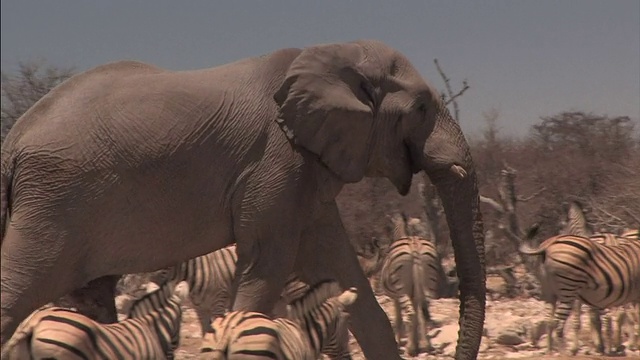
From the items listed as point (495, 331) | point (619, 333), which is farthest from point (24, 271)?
point (619, 333)

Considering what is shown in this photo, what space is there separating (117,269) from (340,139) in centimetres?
142

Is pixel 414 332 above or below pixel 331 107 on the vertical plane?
below

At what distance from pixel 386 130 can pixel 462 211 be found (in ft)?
2.33

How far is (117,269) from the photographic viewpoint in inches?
250

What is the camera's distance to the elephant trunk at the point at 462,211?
22.7ft

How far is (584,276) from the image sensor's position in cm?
932

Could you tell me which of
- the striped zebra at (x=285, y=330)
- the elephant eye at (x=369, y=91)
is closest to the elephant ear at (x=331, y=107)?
the elephant eye at (x=369, y=91)

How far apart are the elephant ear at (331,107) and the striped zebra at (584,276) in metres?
3.16

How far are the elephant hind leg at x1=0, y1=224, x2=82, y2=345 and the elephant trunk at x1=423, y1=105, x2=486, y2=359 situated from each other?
7.24 feet

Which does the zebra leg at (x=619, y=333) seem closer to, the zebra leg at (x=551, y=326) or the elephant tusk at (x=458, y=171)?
the zebra leg at (x=551, y=326)

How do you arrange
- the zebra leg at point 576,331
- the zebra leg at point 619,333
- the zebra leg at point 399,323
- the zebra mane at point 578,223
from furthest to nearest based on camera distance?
the zebra mane at point 578,223 < the zebra leg at point 399,323 < the zebra leg at point 619,333 < the zebra leg at point 576,331

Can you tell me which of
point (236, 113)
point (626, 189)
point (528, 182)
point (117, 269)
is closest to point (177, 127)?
point (236, 113)

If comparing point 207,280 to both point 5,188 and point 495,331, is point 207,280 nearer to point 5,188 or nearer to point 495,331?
point 495,331

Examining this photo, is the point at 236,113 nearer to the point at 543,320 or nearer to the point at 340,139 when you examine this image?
the point at 340,139
